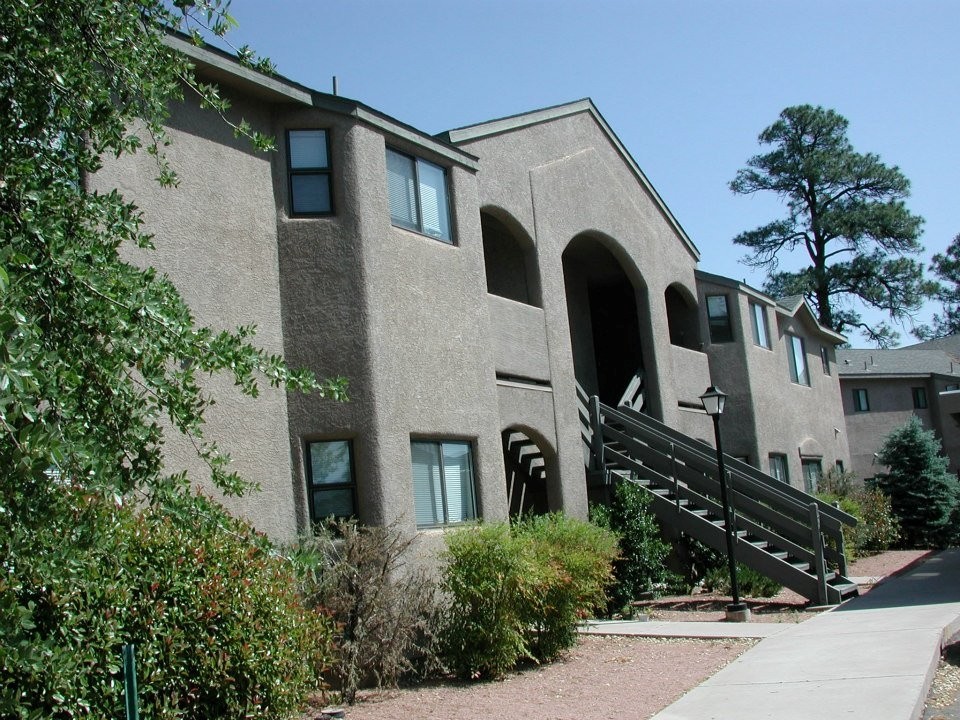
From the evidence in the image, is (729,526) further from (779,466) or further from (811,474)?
(811,474)

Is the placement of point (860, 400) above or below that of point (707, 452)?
above

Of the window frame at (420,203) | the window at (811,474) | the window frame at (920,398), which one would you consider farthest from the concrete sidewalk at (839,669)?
the window frame at (920,398)

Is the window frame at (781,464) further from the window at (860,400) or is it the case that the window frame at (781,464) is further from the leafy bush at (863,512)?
the window at (860,400)

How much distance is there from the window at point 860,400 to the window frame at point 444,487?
114 ft

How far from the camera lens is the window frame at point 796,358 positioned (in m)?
30.5

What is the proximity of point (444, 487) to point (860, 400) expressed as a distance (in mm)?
35842

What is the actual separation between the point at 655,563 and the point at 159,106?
12.5m

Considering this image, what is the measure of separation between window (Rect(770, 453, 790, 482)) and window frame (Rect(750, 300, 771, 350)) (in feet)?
9.52

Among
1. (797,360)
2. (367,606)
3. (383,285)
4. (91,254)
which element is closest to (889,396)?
(797,360)

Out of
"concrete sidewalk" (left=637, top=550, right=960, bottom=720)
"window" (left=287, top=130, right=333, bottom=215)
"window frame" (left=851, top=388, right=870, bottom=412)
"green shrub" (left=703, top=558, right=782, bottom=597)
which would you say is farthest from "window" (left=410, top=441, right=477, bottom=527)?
"window frame" (left=851, top=388, right=870, bottom=412)

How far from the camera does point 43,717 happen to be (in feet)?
20.6

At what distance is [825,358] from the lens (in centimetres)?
3475

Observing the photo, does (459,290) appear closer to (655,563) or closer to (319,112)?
(319,112)

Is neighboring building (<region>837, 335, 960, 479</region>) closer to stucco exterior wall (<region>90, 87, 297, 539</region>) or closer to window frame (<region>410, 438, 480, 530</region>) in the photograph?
window frame (<region>410, 438, 480, 530</region>)
